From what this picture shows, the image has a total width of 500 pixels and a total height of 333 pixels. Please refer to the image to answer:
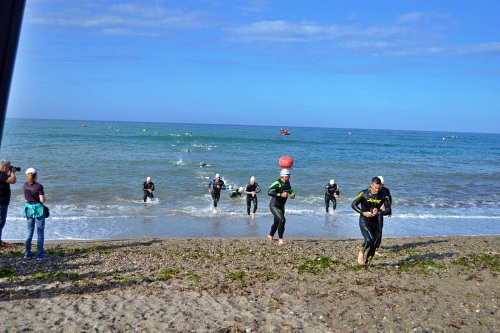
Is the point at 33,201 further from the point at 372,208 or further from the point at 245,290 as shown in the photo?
the point at 372,208

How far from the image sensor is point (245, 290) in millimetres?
7852

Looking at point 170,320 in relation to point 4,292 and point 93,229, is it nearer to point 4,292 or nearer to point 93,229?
point 4,292

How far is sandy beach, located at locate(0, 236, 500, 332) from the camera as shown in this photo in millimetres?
6422

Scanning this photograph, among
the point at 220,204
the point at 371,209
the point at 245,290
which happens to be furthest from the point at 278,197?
the point at 220,204

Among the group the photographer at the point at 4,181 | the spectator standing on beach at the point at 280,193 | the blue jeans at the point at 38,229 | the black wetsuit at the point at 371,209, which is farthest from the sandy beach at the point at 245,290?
the photographer at the point at 4,181

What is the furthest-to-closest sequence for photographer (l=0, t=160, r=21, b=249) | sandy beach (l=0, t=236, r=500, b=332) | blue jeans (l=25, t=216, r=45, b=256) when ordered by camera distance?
1. photographer (l=0, t=160, r=21, b=249)
2. blue jeans (l=25, t=216, r=45, b=256)
3. sandy beach (l=0, t=236, r=500, b=332)

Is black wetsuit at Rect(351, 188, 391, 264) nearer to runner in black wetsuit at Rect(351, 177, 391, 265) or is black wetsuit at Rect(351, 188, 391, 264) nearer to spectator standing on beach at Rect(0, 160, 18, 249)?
runner in black wetsuit at Rect(351, 177, 391, 265)

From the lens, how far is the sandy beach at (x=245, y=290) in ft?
21.1

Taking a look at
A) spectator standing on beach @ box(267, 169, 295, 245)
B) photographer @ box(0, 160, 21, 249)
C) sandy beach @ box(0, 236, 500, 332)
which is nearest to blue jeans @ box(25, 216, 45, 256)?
sandy beach @ box(0, 236, 500, 332)

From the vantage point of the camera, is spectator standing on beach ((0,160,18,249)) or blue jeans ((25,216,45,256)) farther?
spectator standing on beach ((0,160,18,249))

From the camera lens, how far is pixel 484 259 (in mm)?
10484

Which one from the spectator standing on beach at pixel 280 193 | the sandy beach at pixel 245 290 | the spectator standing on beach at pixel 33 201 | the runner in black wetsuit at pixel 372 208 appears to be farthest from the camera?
the spectator standing on beach at pixel 280 193

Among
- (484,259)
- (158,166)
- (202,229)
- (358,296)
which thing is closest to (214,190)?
(202,229)

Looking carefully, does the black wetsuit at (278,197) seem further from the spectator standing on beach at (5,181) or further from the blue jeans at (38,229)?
the spectator standing on beach at (5,181)
